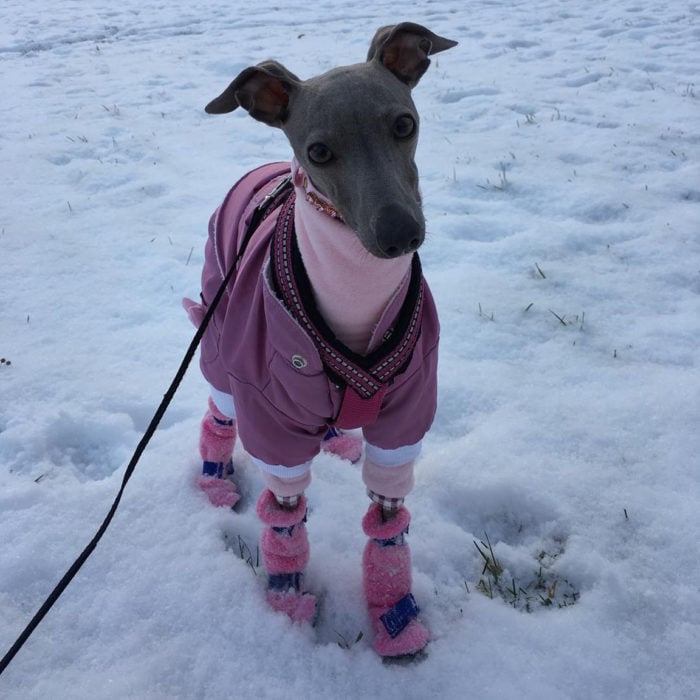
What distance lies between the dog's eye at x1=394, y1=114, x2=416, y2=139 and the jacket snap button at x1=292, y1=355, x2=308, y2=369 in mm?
647

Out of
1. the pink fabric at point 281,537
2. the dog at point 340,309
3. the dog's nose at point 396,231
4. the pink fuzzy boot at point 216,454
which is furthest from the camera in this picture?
the pink fuzzy boot at point 216,454

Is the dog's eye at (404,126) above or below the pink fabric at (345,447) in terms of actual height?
above

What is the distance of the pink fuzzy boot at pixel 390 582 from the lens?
2.10 meters

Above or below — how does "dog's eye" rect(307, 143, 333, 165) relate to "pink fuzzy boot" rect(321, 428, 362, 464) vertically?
above

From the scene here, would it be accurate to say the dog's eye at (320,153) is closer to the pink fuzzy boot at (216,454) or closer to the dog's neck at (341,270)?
the dog's neck at (341,270)

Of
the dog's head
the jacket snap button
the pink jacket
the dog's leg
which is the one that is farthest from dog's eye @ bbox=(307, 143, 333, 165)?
the dog's leg

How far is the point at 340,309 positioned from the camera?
176cm

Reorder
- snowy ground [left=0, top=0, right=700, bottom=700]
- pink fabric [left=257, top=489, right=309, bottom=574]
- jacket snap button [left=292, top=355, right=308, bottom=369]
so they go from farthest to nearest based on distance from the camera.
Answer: pink fabric [left=257, top=489, right=309, bottom=574], snowy ground [left=0, top=0, right=700, bottom=700], jacket snap button [left=292, top=355, right=308, bottom=369]

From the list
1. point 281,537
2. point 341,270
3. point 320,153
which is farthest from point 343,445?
point 320,153

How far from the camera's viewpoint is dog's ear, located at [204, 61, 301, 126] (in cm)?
180

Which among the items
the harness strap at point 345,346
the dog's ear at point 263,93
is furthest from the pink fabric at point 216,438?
the dog's ear at point 263,93

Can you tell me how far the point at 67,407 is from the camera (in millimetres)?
2998

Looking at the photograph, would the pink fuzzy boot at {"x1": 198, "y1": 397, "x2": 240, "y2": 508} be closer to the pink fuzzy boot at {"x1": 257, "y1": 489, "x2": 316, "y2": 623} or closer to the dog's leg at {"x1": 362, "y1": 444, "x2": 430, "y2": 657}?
the pink fuzzy boot at {"x1": 257, "y1": 489, "x2": 316, "y2": 623}

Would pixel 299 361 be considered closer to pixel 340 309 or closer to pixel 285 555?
pixel 340 309
